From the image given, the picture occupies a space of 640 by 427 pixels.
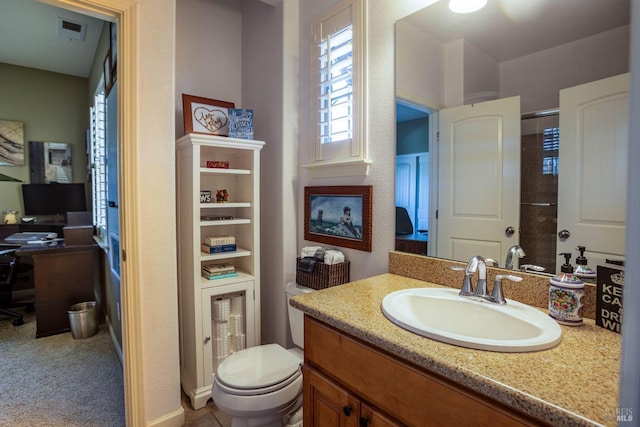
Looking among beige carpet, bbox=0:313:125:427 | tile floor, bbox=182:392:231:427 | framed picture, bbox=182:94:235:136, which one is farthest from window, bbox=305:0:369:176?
beige carpet, bbox=0:313:125:427

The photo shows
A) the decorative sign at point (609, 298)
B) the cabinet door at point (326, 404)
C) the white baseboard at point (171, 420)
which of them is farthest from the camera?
the white baseboard at point (171, 420)

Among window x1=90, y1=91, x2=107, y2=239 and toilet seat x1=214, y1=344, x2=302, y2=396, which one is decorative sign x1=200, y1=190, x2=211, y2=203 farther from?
window x1=90, y1=91, x2=107, y2=239

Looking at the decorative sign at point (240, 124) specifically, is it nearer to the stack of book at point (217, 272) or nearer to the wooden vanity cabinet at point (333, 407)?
the stack of book at point (217, 272)

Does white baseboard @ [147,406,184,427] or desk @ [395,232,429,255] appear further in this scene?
white baseboard @ [147,406,184,427]

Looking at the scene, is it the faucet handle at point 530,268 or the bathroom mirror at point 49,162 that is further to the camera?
the bathroom mirror at point 49,162

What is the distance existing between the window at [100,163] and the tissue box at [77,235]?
114mm

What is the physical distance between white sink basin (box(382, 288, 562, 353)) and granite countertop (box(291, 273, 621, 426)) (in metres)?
0.02

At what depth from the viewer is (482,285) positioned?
3.84ft

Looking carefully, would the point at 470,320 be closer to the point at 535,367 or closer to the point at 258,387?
the point at 535,367

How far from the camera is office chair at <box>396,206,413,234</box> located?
159 centimetres

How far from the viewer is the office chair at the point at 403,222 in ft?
5.21

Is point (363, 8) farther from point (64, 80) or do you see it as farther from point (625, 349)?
point (64, 80)

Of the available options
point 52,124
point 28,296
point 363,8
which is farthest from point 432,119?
point 28,296

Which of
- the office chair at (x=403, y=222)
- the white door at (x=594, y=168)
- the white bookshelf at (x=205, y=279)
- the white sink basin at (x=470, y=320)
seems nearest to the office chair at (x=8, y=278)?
the white bookshelf at (x=205, y=279)
